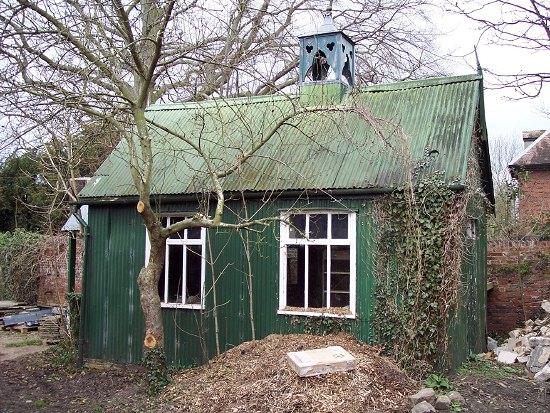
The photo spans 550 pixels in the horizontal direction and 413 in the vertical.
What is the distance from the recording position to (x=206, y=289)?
10789 millimetres

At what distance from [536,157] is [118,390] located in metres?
18.5

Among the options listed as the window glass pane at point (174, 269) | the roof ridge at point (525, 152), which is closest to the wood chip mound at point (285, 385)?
the window glass pane at point (174, 269)

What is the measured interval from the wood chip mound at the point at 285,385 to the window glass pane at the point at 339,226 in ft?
5.69

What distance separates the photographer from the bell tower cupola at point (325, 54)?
39.9 ft

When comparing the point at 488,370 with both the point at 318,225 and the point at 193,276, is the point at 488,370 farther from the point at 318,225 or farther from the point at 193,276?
the point at 193,276

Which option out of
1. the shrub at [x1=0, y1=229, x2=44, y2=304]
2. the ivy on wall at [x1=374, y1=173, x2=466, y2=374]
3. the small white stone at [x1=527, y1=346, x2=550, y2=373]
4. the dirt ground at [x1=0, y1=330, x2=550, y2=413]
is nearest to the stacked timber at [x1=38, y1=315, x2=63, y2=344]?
the dirt ground at [x1=0, y1=330, x2=550, y2=413]

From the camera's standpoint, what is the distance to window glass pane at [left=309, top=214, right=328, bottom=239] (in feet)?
33.1

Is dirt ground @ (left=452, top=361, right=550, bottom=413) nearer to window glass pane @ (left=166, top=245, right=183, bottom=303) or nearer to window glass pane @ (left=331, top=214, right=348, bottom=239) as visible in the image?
window glass pane @ (left=331, top=214, right=348, bottom=239)

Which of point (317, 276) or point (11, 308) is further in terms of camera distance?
point (11, 308)

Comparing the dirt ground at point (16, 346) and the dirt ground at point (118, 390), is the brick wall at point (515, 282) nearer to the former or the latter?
the dirt ground at point (118, 390)

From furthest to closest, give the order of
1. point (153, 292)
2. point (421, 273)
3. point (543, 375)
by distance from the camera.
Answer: point (543, 375)
point (153, 292)
point (421, 273)

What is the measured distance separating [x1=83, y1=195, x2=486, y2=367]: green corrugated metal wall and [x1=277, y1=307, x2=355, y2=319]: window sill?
0.36ft

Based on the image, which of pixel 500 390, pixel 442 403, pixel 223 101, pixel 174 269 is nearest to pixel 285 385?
pixel 442 403

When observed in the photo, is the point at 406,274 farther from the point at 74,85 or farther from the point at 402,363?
the point at 74,85
